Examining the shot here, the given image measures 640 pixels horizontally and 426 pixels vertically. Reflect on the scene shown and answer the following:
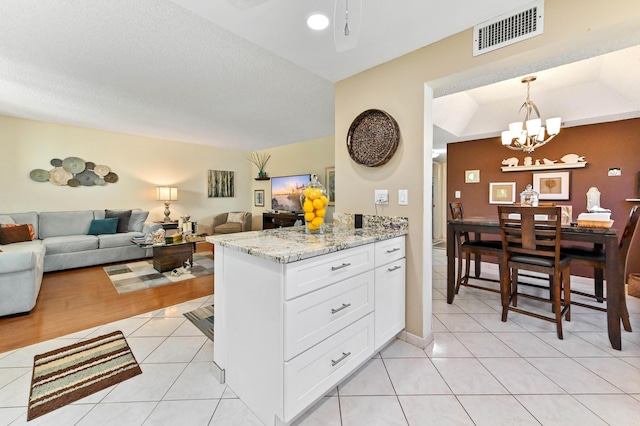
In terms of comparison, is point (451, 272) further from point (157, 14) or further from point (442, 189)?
point (442, 189)

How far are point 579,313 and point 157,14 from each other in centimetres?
440

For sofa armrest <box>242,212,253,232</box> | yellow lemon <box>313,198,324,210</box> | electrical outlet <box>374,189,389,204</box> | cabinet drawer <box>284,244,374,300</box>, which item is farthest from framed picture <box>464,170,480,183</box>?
sofa armrest <box>242,212,253,232</box>

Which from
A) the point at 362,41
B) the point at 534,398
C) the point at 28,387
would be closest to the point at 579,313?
the point at 534,398

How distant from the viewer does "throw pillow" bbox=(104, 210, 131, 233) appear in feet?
15.6

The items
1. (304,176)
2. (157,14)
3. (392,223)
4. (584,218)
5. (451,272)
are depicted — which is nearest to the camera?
(157,14)

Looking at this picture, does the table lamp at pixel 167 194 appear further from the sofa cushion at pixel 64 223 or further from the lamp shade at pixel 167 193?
the sofa cushion at pixel 64 223

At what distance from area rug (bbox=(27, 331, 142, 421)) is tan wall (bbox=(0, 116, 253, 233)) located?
160 inches

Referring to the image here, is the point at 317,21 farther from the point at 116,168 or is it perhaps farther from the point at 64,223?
the point at 116,168

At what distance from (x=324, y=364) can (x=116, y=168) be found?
19.1 ft

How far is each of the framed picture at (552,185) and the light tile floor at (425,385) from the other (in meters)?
1.94

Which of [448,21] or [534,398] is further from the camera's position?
[448,21]

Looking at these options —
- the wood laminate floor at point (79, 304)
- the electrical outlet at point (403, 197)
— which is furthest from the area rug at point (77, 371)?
the electrical outlet at point (403, 197)

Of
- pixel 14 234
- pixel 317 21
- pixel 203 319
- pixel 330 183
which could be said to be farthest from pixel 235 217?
pixel 317 21

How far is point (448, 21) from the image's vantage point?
1.63m
